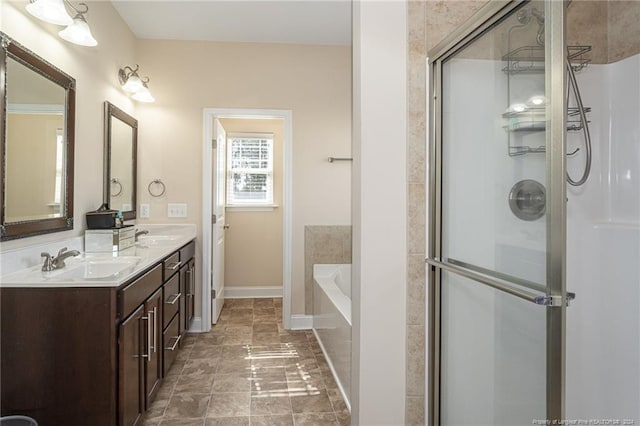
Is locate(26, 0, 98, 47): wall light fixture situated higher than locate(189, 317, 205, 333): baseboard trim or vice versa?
locate(26, 0, 98, 47): wall light fixture

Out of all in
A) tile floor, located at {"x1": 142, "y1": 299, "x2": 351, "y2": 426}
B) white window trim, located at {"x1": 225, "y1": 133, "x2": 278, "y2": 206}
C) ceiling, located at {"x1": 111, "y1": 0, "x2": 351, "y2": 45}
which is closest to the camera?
tile floor, located at {"x1": 142, "y1": 299, "x2": 351, "y2": 426}

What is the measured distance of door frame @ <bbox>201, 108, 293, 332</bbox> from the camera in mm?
3486

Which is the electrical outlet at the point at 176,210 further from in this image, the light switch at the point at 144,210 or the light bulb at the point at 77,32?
the light bulb at the point at 77,32

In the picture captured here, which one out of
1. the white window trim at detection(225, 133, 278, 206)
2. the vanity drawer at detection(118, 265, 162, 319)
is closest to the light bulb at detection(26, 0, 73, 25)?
the vanity drawer at detection(118, 265, 162, 319)

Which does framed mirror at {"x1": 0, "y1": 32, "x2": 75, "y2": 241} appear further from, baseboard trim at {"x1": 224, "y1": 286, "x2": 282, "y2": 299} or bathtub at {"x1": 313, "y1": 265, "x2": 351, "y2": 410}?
baseboard trim at {"x1": 224, "y1": 286, "x2": 282, "y2": 299}

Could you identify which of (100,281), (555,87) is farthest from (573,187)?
(100,281)

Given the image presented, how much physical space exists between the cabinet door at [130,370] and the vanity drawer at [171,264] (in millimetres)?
524

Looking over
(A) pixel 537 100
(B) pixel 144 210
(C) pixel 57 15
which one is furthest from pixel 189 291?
(A) pixel 537 100

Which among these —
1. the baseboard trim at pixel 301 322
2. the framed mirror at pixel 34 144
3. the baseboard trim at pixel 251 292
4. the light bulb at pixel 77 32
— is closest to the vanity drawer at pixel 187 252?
the framed mirror at pixel 34 144

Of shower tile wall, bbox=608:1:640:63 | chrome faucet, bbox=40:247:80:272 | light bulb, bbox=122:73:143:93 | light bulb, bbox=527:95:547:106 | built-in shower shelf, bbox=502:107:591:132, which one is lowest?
chrome faucet, bbox=40:247:80:272

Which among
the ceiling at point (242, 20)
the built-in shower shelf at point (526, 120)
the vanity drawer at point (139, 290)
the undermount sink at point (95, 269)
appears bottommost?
the vanity drawer at point (139, 290)

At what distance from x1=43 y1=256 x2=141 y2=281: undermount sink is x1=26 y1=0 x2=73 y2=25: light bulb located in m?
1.23

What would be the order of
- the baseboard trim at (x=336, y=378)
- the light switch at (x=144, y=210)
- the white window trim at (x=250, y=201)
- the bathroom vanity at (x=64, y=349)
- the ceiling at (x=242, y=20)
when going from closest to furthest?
the bathroom vanity at (x=64, y=349)
the baseboard trim at (x=336, y=378)
the ceiling at (x=242, y=20)
the light switch at (x=144, y=210)
the white window trim at (x=250, y=201)

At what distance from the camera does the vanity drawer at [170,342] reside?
234 cm
